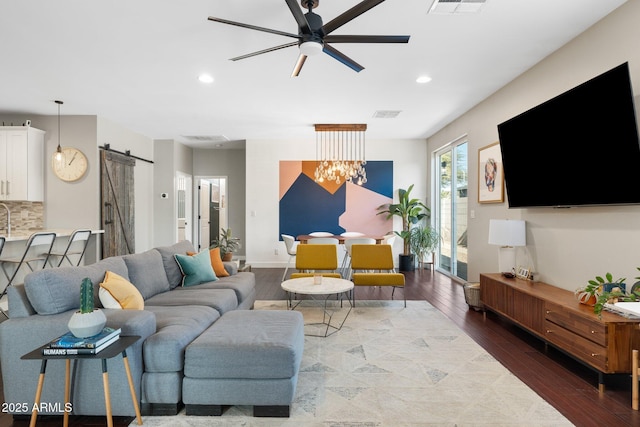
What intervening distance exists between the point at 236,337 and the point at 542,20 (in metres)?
3.40

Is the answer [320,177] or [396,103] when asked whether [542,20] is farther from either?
[320,177]

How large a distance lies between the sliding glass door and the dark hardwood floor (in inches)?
67.4

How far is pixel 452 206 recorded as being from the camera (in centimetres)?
658

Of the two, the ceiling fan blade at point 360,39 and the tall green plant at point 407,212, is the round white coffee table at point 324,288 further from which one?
the tall green plant at point 407,212

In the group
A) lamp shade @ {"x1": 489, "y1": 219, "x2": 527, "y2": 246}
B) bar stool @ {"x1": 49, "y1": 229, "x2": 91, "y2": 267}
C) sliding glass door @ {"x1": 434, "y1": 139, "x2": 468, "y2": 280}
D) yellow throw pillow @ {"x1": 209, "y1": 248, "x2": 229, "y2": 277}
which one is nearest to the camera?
lamp shade @ {"x1": 489, "y1": 219, "x2": 527, "y2": 246}

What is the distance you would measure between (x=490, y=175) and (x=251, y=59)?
3.38 metres

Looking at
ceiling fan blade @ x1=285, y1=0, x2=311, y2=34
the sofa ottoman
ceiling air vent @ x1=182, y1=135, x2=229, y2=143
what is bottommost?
the sofa ottoman

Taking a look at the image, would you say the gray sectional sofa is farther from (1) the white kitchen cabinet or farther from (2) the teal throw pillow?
(1) the white kitchen cabinet

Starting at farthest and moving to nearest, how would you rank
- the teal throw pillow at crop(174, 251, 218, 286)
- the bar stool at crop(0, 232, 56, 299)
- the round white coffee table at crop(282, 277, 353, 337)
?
the bar stool at crop(0, 232, 56, 299) → the teal throw pillow at crop(174, 251, 218, 286) → the round white coffee table at crop(282, 277, 353, 337)

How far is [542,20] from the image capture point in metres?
2.91

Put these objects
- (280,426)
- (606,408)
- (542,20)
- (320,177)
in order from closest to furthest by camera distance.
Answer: (280,426)
(606,408)
(542,20)
(320,177)

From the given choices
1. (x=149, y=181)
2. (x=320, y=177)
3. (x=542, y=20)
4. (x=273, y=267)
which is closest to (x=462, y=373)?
(x=542, y=20)

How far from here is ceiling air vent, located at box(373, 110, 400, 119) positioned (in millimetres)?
5576

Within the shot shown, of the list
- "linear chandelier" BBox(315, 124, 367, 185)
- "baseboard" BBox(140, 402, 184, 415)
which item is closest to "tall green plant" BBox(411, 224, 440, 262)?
"linear chandelier" BBox(315, 124, 367, 185)
